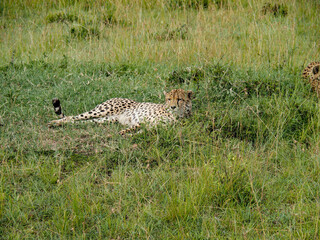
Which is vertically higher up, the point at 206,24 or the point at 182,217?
the point at 206,24

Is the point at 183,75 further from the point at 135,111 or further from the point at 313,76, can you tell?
the point at 313,76

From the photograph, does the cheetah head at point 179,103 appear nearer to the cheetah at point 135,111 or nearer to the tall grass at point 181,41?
the cheetah at point 135,111

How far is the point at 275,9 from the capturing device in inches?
291

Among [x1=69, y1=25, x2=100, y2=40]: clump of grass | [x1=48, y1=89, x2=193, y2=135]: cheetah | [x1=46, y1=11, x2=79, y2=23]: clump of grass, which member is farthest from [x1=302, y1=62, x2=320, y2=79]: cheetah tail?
[x1=46, y1=11, x2=79, y2=23]: clump of grass

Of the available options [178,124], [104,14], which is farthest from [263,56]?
[104,14]

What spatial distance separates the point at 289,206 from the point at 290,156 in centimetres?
76

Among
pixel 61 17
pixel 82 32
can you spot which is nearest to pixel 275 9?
pixel 82 32

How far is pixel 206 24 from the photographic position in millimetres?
6379

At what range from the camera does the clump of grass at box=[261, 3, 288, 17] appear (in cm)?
732

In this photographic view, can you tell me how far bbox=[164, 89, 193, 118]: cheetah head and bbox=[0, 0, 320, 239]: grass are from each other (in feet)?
0.46

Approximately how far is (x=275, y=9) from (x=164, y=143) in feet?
16.2

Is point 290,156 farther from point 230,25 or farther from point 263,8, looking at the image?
point 263,8

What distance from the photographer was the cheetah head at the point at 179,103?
13.0 feet

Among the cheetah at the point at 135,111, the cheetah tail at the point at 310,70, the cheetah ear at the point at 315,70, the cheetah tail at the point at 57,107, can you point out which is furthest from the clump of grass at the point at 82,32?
the cheetah ear at the point at 315,70
